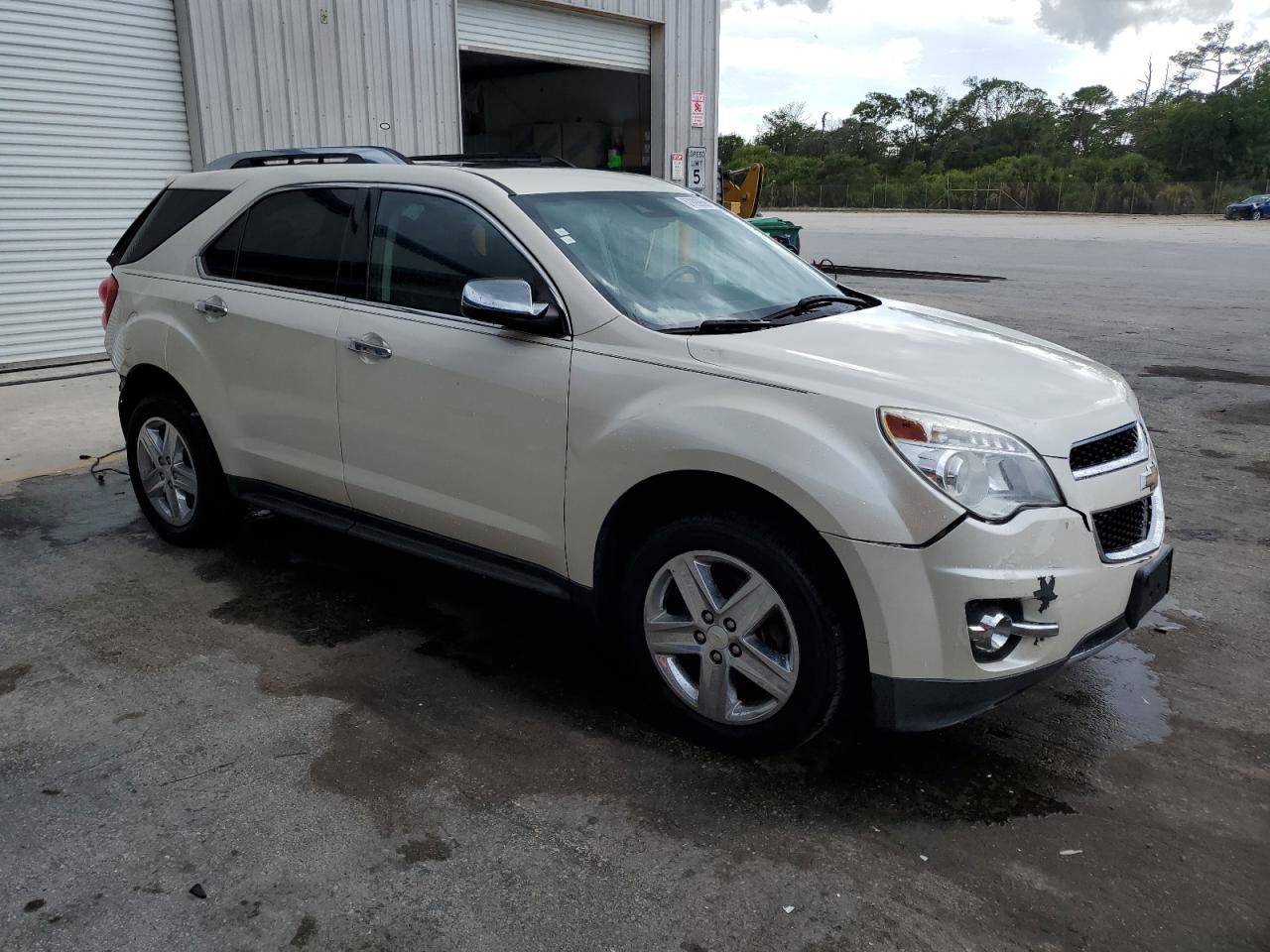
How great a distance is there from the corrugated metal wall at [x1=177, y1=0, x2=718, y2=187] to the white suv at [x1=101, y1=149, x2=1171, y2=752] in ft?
21.3

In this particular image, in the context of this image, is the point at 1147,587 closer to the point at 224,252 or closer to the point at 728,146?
the point at 224,252

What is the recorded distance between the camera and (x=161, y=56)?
Result: 1054cm

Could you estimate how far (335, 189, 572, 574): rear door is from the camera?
366 centimetres

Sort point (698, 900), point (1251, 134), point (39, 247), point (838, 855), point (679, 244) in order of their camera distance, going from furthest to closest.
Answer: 1. point (1251, 134)
2. point (39, 247)
3. point (679, 244)
4. point (838, 855)
5. point (698, 900)

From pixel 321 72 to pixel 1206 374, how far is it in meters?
9.31

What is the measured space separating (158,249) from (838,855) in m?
4.13

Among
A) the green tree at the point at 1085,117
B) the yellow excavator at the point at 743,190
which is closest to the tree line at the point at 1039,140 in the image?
the green tree at the point at 1085,117

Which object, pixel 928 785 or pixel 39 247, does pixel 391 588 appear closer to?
pixel 928 785

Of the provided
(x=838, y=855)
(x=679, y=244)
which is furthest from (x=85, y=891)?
(x=679, y=244)

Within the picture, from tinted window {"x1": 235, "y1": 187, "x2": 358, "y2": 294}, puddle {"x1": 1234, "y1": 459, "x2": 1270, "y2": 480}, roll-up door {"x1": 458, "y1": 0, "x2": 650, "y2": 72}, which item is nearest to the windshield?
tinted window {"x1": 235, "y1": 187, "x2": 358, "y2": 294}

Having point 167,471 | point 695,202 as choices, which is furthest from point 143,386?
point 695,202

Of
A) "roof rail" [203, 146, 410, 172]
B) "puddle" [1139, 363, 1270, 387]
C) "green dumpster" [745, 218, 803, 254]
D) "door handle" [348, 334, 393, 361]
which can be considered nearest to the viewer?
"door handle" [348, 334, 393, 361]

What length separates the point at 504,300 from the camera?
11.6 ft

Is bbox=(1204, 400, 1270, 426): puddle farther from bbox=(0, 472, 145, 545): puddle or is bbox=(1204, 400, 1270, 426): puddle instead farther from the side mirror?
bbox=(0, 472, 145, 545): puddle
